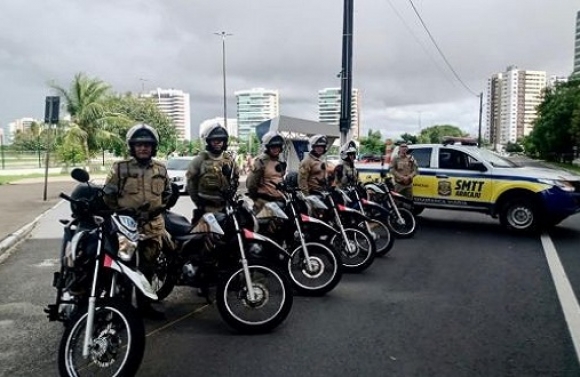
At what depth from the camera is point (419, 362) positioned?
12.8 feet

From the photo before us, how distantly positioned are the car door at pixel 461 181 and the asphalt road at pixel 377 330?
2.85 metres

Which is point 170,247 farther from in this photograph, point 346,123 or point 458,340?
point 346,123

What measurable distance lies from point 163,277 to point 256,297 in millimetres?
1042

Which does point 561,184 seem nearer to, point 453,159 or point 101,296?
point 453,159

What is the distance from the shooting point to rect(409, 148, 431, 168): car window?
11.0m

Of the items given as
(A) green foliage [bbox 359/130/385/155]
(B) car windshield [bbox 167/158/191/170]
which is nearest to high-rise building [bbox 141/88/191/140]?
(A) green foliage [bbox 359/130/385/155]

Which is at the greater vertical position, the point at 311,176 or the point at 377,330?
the point at 311,176

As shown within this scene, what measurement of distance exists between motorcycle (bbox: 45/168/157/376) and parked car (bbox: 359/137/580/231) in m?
7.93

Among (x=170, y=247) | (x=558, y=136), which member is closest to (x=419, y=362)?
(x=170, y=247)

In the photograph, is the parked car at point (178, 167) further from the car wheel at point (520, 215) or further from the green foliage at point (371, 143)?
the green foliage at point (371, 143)

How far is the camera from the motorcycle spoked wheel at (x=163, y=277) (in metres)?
4.77

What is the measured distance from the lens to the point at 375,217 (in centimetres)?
842

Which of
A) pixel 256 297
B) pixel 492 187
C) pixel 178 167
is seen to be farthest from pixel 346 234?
pixel 178 167

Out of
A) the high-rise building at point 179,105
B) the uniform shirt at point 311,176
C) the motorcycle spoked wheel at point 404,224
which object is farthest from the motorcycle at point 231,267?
the high-rise building at point 179,105
